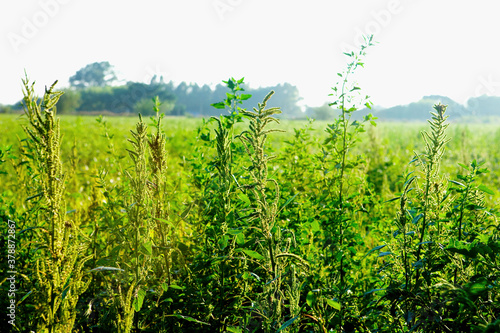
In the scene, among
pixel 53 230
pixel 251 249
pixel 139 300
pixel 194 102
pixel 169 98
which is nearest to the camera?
pixel 53 230

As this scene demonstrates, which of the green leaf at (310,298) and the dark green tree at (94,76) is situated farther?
the dark green tree at (94,76)

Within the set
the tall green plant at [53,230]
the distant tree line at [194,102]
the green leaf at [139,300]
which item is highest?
the distant tree line at [194,102]

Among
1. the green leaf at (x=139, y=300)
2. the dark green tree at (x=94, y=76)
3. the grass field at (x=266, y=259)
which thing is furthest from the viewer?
the dark green tree at (x=94, y=76)

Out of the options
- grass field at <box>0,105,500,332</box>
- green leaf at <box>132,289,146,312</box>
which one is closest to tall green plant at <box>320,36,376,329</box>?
grass field at <box>0,105,500,332</box>

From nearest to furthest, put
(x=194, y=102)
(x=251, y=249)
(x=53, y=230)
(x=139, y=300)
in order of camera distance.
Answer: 1. (x=53, y=230)
2. (x=139, y=300)
3. (x=251, y=249)
4. (x=194, y=102)

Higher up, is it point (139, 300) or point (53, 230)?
point (53, 230)

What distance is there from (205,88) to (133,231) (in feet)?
306

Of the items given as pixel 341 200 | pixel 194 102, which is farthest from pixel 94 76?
pixel 341 200

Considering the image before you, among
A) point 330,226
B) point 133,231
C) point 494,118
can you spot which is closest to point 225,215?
point 133,231

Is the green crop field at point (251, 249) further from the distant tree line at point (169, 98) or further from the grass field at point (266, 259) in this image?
the distant tree line at point (169, 98)

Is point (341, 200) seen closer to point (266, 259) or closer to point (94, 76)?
point (266, 259)

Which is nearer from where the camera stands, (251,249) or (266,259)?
(266,259)

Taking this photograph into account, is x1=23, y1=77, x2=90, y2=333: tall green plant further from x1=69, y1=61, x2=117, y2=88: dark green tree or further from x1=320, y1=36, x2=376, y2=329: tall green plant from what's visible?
x1=69, y1=61, x2=117, y2=88: dark green tree

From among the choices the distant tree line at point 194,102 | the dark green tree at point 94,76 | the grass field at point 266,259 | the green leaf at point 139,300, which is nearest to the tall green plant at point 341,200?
the grass field at point 266,259
